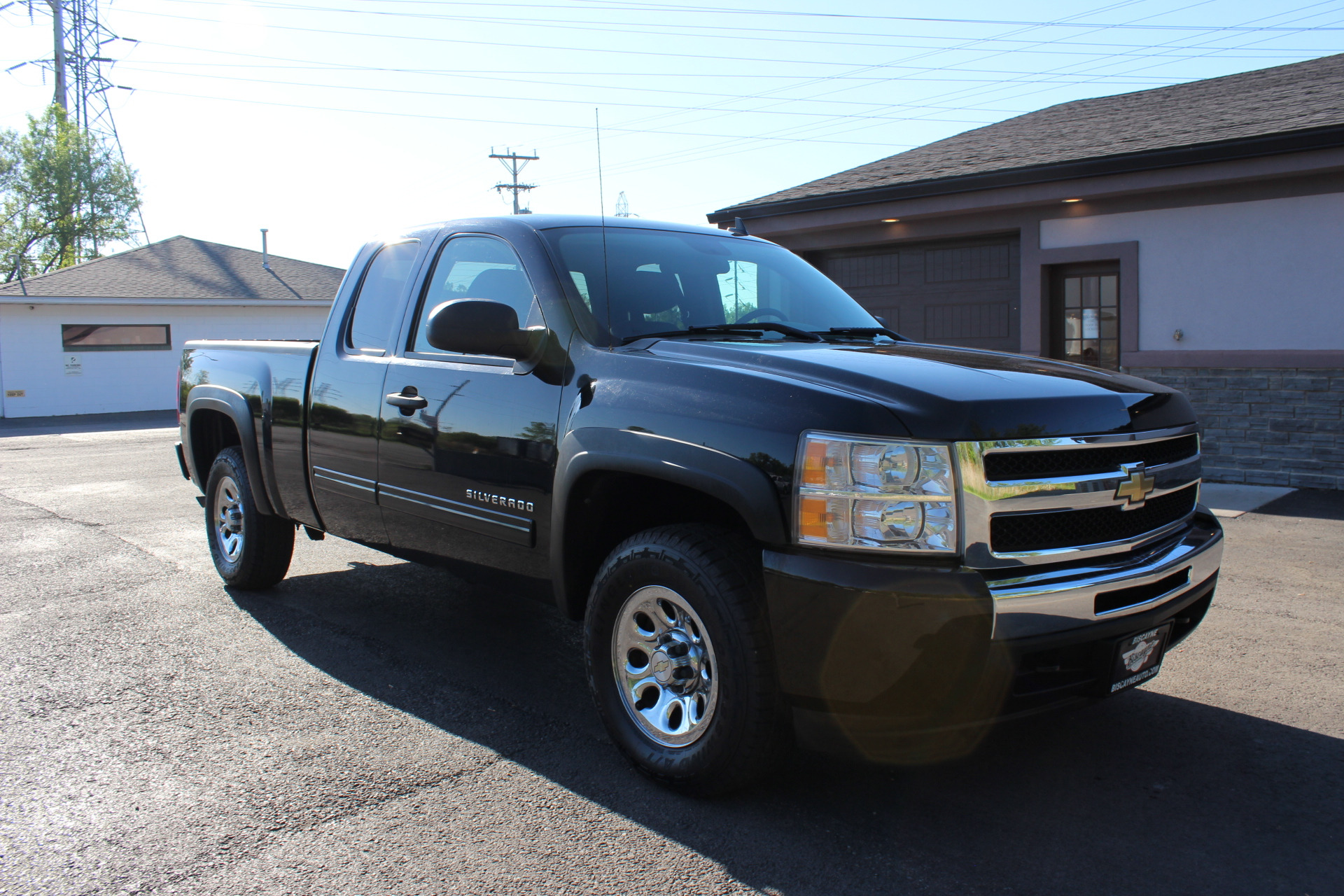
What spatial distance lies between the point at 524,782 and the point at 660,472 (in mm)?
1153

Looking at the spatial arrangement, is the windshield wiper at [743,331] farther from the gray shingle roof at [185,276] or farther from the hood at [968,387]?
the gray shingle roof at [185,276]

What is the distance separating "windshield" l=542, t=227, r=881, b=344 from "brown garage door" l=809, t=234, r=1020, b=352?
25.4 ft

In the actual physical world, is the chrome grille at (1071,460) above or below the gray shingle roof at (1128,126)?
below

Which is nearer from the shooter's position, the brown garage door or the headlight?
the headlight

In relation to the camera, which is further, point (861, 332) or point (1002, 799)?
point (861, 332)

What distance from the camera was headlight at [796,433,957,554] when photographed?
2.72 m

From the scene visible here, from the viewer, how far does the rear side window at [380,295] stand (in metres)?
4.67

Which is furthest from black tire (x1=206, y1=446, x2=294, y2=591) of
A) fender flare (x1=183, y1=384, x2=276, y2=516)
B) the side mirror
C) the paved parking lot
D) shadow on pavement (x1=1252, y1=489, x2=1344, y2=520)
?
shadow on pavement (x1=1252, y1=489, x2=1344, y2=520)

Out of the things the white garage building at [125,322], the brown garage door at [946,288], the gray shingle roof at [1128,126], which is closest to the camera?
the gray shingle roof at [1128,126]

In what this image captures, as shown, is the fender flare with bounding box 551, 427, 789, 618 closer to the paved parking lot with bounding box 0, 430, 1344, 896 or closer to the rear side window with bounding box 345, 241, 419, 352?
the paved parking lot with bounding box 0, 430, 1344, 896

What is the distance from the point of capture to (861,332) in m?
4.37

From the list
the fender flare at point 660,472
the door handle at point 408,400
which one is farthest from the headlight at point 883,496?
the door handle at point 408,400

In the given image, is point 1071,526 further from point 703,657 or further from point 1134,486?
point 703,657

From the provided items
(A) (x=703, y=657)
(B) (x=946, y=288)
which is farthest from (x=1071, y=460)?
(B) (x=946, y=288)
